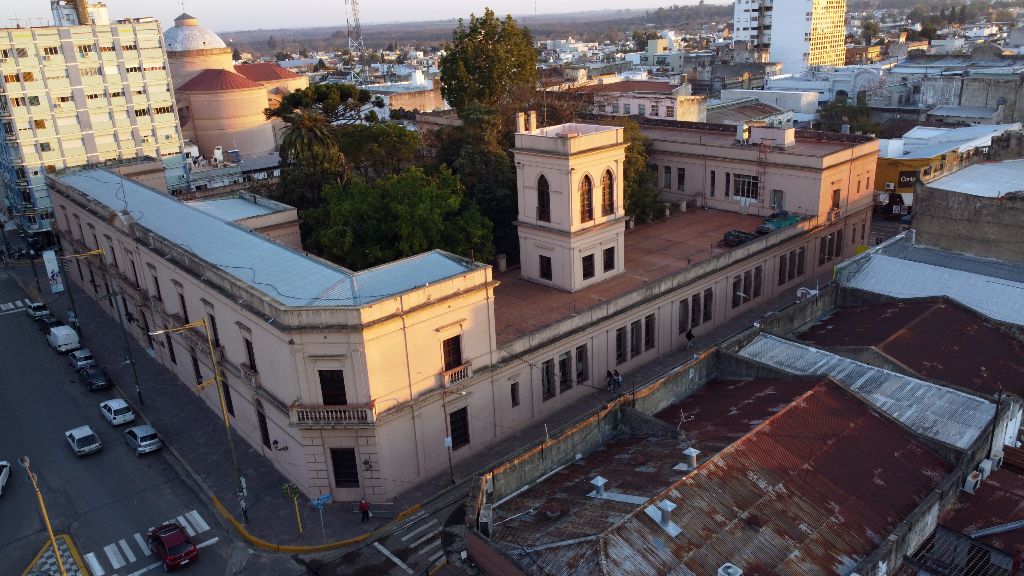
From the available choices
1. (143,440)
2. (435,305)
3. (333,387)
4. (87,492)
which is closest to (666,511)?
(435,305)

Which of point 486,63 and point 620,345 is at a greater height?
point 486,63

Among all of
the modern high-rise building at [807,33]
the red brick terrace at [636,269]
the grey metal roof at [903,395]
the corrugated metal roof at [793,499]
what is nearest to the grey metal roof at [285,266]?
the red brick terrace at [636,269]

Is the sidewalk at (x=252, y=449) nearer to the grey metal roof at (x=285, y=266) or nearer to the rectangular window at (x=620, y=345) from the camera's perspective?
the rectangular window at (x=620, y=345)

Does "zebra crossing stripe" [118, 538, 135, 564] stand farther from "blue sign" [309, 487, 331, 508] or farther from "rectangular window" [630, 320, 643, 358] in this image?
"rectangular window" [630, 320, 643, 358]

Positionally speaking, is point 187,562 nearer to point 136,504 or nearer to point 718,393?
point 136,504

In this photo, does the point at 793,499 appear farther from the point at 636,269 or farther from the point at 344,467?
the point at 636,269

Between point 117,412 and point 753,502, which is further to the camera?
point 117,412
